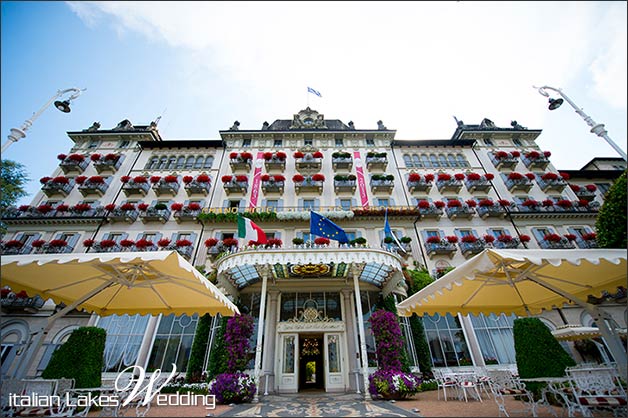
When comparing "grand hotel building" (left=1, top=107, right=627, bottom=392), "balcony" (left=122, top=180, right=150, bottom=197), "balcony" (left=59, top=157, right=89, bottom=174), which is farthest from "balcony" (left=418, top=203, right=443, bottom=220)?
"balcony" (left=59, top=157, right=89, bottom=174)

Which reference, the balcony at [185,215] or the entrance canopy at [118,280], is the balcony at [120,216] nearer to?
the balcony at [185,215]

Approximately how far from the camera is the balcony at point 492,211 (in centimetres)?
2002

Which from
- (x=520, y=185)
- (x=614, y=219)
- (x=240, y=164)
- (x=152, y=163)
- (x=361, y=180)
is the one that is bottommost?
(x=614, y=219)

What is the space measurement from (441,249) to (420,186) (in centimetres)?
578

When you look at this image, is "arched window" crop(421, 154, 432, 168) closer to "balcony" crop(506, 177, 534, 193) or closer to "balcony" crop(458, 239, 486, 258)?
"balcony" crop(506, 177, 534, 193)

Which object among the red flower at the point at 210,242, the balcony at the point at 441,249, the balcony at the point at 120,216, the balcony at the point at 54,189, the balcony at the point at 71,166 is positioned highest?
the balcony at the point at 71,166

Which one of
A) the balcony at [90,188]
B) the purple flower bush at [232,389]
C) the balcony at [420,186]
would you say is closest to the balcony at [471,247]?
the balcony at [420,186]

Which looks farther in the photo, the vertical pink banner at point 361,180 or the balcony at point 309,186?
the balcony at point 309,186

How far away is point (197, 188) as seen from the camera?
21.3 metres

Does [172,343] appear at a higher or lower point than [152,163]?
lower

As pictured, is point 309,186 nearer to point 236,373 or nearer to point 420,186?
point 420,186

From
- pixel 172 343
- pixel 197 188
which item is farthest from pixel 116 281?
pixel 197 188

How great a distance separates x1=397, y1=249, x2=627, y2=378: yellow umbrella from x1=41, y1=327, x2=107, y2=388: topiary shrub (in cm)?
1071

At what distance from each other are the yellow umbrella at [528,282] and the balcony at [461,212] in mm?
12866
